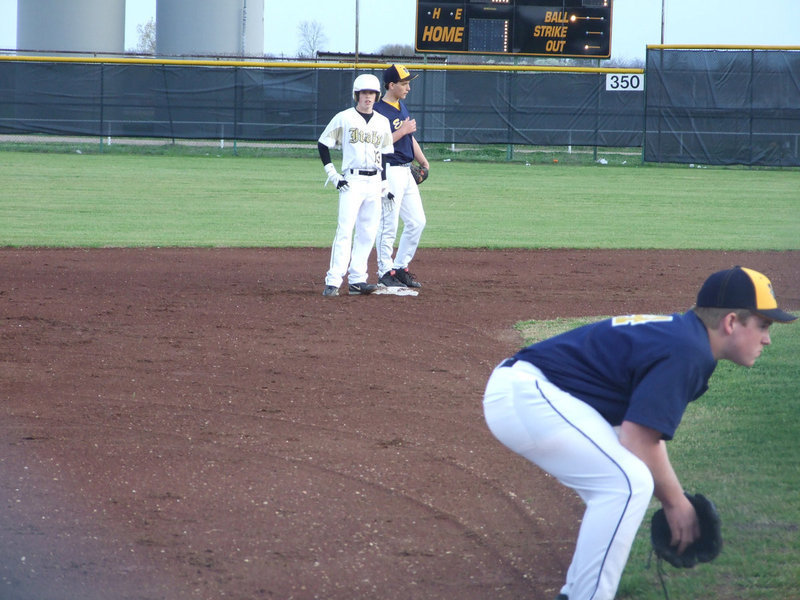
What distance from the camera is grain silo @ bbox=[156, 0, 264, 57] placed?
1431 inches

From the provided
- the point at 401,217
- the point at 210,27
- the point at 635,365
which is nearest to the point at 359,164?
the point at 401,217

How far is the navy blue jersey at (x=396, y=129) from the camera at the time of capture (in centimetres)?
819

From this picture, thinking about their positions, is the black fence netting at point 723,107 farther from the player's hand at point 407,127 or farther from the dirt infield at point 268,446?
the player's hand at point 407,127

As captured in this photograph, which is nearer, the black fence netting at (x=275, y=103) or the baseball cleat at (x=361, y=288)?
the baseball cleat at (x=361, y=288)

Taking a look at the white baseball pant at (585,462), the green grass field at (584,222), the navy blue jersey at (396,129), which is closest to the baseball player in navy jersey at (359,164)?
the navy blue jersey at (396,129)

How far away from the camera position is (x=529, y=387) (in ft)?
8.73

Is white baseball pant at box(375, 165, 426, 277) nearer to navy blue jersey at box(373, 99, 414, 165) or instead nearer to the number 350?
navy blue jersey at box(373, 99, 414, 165)

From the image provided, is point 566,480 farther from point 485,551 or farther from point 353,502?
point 353,502

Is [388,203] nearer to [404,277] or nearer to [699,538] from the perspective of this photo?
[404,277]

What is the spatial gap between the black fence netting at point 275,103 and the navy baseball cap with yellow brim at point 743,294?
75.2ft

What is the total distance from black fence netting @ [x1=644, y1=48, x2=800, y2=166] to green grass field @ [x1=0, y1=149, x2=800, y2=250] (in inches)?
22.1

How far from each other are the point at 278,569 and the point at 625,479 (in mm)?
1221

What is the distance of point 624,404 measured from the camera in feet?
8.56

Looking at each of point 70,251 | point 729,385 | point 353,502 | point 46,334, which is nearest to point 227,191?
point 70,251
